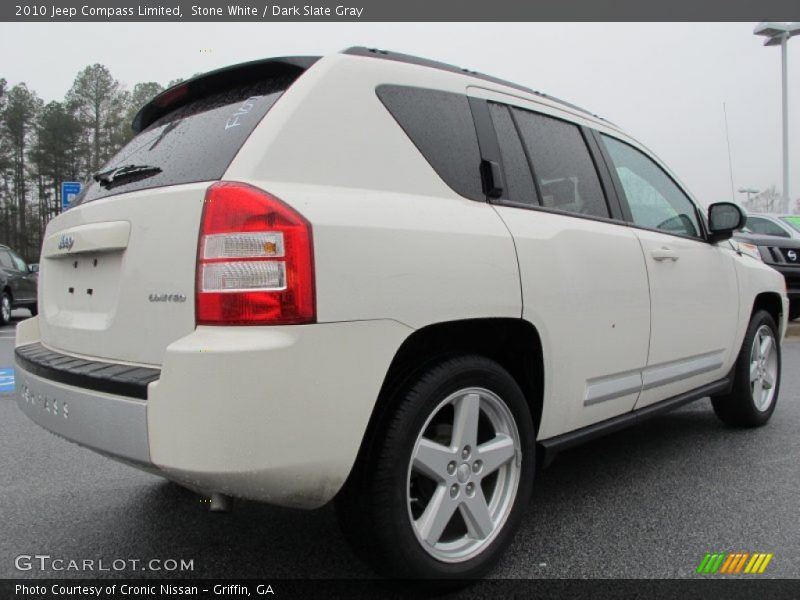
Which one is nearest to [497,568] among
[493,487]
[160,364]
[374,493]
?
[493,487]

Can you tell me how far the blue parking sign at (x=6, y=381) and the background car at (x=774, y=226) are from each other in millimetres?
10272

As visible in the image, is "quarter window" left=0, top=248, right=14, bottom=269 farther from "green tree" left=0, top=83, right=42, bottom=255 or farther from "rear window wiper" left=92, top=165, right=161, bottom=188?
"green tree" left=0, top=83, right=42, bottom=255

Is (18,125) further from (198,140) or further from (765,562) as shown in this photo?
(765,562)

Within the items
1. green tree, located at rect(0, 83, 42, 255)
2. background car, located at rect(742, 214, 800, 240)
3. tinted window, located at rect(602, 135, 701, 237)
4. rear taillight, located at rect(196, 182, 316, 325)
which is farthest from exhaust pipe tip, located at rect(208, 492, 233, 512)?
green tree, located at rect(0, 83, 42, 255)

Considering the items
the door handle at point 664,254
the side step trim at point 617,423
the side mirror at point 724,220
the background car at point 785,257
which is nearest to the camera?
the side step trim at point 617,423

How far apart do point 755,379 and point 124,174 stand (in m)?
3.88

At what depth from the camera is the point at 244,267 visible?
Answer: 67.9 inches

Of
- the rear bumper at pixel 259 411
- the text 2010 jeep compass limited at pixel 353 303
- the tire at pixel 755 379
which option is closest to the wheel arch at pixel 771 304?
the tire at pixel 755 379

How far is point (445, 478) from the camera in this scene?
2.06 meters

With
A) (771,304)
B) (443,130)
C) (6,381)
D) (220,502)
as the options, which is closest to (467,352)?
(443,130)

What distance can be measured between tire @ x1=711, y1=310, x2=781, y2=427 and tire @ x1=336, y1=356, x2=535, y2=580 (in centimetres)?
233

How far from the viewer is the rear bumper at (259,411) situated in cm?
163

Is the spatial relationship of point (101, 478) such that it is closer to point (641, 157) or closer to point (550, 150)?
point (550, 150)
